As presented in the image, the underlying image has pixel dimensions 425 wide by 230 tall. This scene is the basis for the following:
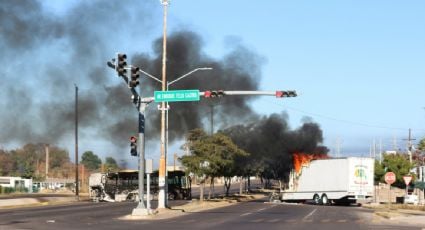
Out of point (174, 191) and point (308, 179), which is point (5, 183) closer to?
point (174, 191)

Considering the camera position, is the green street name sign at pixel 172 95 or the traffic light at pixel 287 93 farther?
the green street name sign at pixel 172 95

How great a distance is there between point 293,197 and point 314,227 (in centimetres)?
2951

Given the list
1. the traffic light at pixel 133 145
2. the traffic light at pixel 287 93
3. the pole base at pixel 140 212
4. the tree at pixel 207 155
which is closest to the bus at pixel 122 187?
the tree at pixel 207 155

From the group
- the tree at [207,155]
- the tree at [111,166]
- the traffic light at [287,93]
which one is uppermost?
the traffic light at [287,93]

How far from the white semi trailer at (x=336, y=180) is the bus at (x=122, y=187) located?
13.2m

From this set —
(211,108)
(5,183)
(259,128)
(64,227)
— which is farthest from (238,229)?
(5,183)

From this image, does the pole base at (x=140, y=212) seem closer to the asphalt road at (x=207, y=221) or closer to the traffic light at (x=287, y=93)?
the asphalt road at (x=207, y=221)

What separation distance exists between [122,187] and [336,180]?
72.5 ft

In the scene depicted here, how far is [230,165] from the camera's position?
158ft

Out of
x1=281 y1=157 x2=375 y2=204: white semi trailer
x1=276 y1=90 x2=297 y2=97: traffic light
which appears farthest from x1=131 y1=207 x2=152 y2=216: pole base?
x1=281 y1=157 x2=375 y2=204: white semi trailer

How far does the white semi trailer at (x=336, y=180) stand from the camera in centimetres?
4603

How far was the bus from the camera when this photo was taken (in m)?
58.3

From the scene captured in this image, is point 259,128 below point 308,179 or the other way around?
the other way around

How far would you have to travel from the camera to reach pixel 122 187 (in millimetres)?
59562
